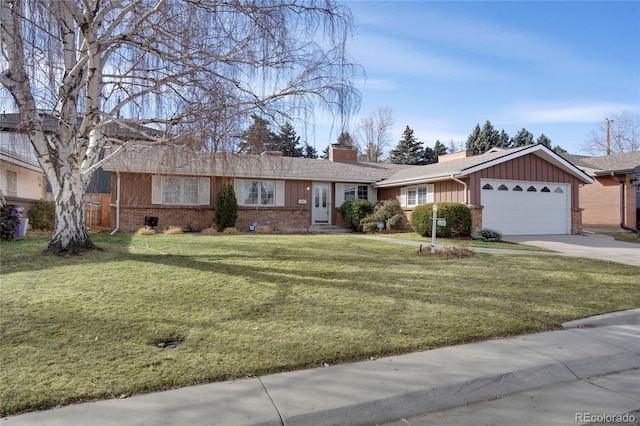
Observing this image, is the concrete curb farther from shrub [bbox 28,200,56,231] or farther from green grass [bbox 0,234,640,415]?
shrub [bbox 28,200,56,231]

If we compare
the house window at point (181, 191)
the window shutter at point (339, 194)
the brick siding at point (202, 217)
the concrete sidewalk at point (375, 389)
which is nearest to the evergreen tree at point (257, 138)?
the concrete sidewalk at point (375, 389)

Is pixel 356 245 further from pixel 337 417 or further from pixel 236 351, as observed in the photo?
pixel 337 417

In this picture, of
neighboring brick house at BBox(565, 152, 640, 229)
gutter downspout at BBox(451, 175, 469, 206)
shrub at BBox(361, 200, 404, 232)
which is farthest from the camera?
neighboring brick house at BBox(565, 152, 640, 229)

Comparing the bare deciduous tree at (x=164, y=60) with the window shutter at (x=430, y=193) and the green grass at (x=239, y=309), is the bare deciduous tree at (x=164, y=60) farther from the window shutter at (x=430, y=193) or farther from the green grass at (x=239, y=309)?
the window shutter at (x=430, y=193)

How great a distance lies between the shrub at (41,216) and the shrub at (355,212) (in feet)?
40.6

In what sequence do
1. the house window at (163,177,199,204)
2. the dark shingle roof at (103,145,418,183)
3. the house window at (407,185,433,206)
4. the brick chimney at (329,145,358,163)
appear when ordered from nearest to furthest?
1. the dark shingle roof at (103,145,418,183)
2. the house window at (163,177,199,204)
3. the house window at (407,185,433,206)
4. the brick chimney at (329,145,358,163)

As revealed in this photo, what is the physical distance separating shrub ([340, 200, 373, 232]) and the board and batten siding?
15.8ft

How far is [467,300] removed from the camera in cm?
598

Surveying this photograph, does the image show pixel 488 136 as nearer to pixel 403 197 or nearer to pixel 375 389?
pixel 403 197

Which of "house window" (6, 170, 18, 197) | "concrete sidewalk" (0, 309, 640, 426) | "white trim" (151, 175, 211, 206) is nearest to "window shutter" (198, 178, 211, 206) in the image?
"white trim" (151, 175, 211, 206)

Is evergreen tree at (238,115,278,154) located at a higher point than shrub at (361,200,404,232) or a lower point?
higher

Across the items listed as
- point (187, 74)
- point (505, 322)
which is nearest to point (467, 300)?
point (505, 322)

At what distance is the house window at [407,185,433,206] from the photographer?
57.7ft

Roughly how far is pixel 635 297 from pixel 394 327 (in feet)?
15.1
